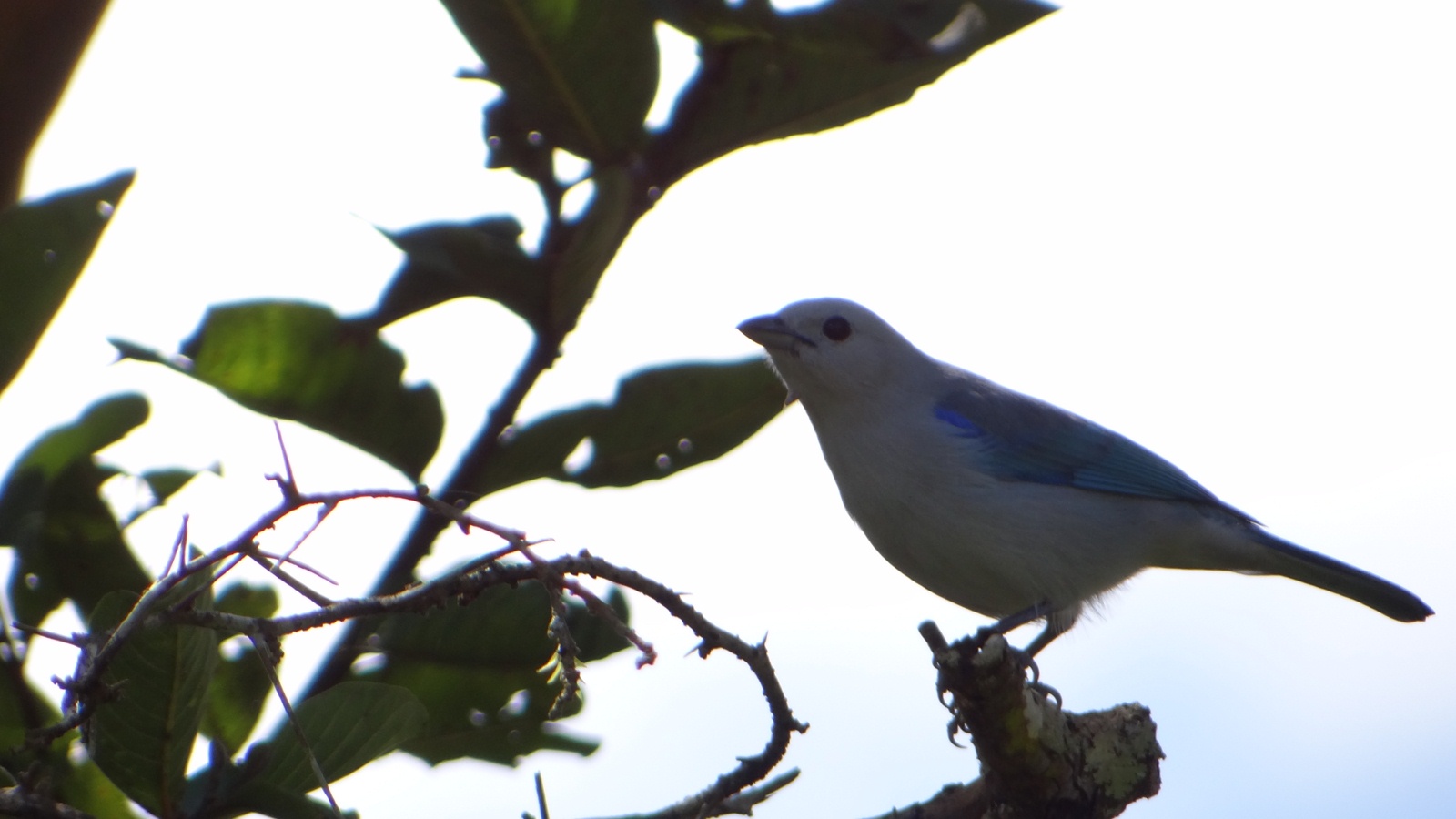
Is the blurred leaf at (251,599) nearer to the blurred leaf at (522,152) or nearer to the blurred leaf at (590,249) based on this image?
the blurred leaf at (590,249)

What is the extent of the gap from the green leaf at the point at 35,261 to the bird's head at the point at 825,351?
2834mm

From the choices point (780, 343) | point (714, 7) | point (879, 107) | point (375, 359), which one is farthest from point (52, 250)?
point (780, 343)

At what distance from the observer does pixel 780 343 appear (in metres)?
5.08

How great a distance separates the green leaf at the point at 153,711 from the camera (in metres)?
2.11

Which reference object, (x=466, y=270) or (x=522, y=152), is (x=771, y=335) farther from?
(x=466, y=270)

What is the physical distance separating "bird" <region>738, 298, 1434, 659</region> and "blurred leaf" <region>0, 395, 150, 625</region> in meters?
2.42

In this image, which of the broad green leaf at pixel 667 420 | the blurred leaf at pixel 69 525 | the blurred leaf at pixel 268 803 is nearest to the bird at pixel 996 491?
the broad green leaf at pixel 667 420

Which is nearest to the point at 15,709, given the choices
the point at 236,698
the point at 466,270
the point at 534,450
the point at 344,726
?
the point at 236,698

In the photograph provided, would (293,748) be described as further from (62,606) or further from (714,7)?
(714,7)

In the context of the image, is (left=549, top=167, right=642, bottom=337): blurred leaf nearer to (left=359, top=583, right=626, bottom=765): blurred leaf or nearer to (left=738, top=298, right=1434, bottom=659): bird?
(left=359, top=583, right=626, bottom=765): blurred leaf

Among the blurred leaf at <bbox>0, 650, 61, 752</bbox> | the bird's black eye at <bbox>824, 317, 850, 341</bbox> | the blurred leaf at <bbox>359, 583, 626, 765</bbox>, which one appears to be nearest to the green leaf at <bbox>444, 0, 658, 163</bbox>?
the blurred leaf at <bbox>359, 583, 626, 765</bbox>

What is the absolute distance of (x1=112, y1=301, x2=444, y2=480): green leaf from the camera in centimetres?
262

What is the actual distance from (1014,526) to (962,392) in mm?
927

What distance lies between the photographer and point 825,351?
5.06 m
